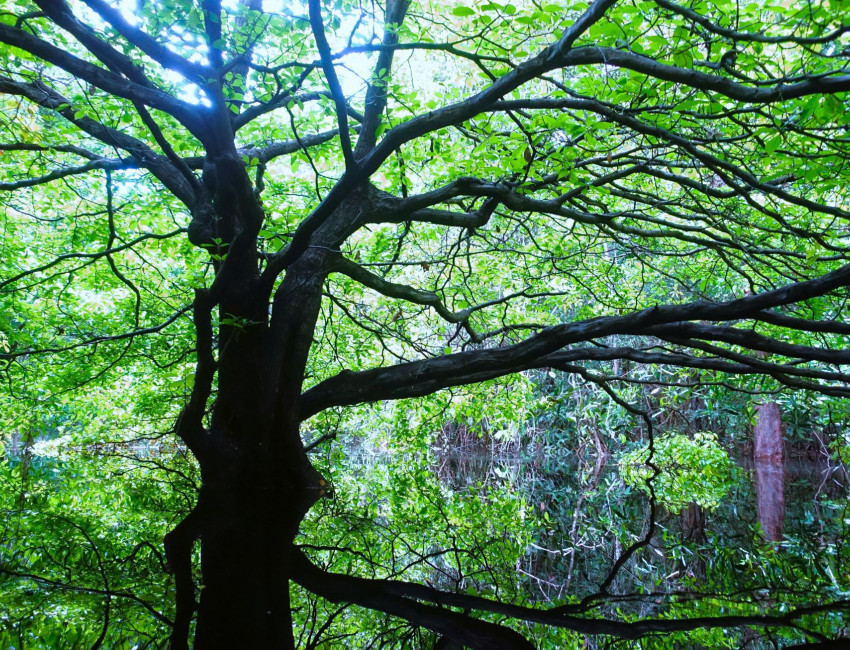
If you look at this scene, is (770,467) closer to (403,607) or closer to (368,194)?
(368,194)

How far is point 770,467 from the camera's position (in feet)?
29.2

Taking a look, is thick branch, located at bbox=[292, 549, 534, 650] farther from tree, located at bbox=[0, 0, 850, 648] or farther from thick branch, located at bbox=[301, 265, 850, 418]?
thick branch, located at bbox=[301, 265, 850, 418]

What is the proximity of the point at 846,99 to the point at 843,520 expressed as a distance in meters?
4.77

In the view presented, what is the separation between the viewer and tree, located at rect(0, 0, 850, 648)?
111 inches

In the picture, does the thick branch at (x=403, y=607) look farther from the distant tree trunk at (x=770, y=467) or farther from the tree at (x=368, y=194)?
the distant tree trunk at (x=770, y=467)

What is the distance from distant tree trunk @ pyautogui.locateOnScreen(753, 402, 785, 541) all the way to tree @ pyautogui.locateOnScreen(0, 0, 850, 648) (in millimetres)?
3651

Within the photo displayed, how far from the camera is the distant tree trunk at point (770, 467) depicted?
820 cm

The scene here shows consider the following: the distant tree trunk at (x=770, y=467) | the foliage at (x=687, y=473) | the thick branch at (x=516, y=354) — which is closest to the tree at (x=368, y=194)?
the thick branch at (x=516, y=354)

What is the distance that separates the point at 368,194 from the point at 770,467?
779cm

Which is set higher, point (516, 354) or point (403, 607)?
point (516, 354)

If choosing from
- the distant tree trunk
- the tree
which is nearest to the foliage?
the distant tree trunk

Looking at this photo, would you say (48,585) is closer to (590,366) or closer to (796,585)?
(796,585)

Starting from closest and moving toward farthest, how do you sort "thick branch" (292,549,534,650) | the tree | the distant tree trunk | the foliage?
"thick branch" (292,549,534,650) < the tree < the foliage < the distant tree trunk

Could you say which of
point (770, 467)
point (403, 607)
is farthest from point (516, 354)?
point (770, 467)
